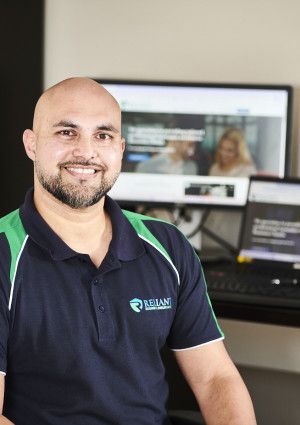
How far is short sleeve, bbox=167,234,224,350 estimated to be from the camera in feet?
6.10

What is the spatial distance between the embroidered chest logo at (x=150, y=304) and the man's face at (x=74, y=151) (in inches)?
8.3

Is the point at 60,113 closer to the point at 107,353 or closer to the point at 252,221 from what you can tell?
the point at 107,353

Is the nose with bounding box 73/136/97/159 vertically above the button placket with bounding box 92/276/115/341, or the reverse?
the nose with bounding box 73/136/97/159

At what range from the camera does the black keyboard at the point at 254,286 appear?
235 centimetres

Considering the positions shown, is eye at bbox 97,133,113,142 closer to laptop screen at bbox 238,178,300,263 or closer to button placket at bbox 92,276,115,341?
button placket at bbox 92,276,115,341

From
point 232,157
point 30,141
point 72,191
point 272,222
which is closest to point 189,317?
point 72,191

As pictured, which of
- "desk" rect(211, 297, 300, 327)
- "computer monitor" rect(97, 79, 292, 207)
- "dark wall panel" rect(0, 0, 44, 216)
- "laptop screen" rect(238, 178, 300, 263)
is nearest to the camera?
"desk" rect(211, 297, 300, 327)

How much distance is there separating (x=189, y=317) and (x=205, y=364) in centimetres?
10

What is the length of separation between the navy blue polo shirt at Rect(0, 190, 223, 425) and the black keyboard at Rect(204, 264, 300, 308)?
0.56 m

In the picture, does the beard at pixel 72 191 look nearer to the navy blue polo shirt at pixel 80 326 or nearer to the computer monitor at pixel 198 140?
the navy blue polo shirt at pixel 80 326

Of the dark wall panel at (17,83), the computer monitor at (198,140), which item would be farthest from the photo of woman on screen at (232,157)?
the dark wall panel at (17,83)

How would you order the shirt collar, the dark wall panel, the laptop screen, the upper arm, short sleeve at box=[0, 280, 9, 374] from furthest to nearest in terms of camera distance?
the dark wall panel, the laptop screen, the upper arm, the shirt collar, short sleeve at box=[0, 280, 9, 374]

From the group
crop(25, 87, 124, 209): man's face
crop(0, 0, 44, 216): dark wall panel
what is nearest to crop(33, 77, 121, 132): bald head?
crop(25, 87, 124, 209): man's face

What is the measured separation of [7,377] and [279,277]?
112cm
